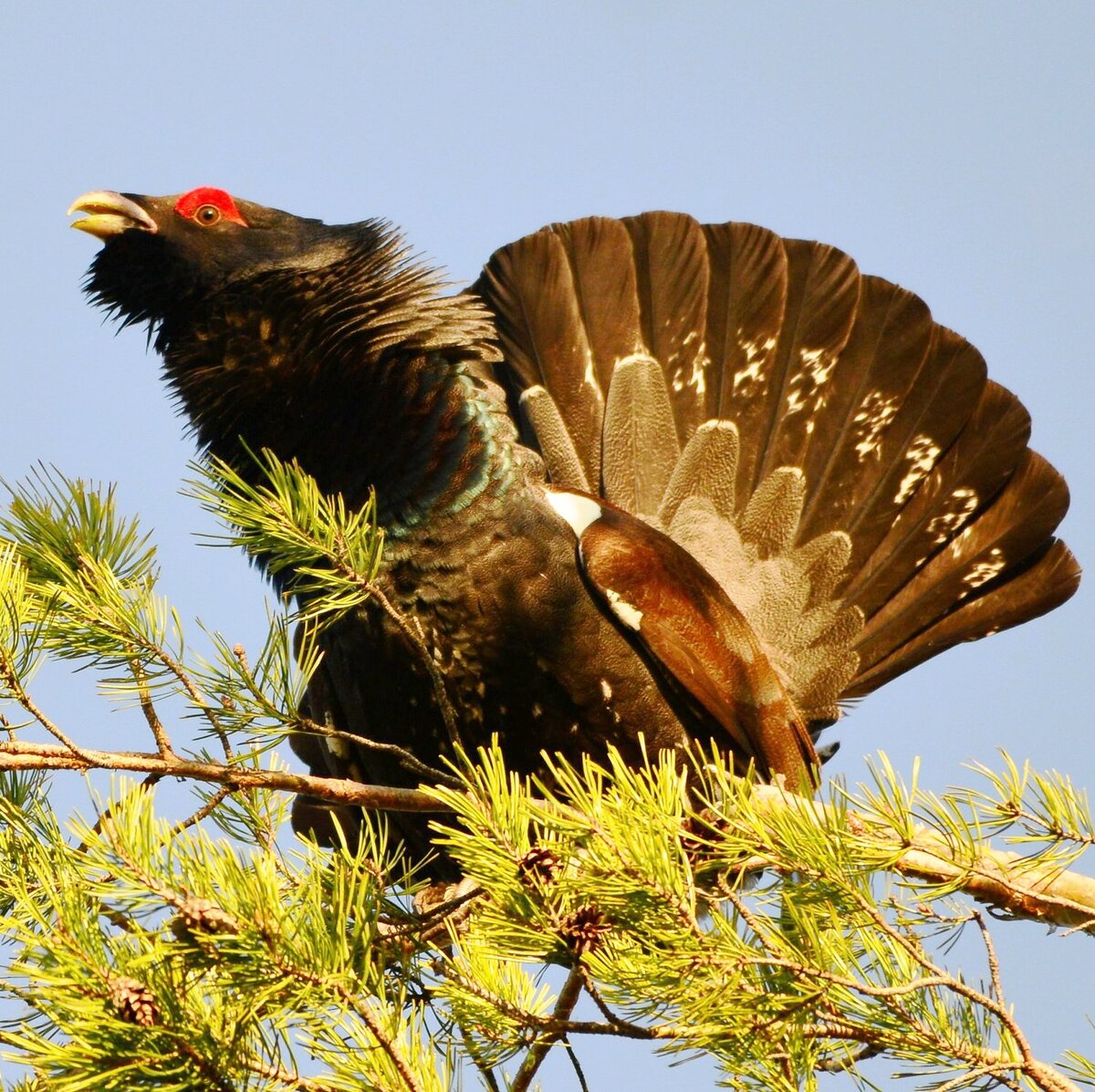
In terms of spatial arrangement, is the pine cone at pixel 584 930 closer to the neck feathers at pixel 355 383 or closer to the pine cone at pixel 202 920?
the pine cone at pixel 202 920

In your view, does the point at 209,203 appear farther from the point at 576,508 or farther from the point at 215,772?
the point at 215,772

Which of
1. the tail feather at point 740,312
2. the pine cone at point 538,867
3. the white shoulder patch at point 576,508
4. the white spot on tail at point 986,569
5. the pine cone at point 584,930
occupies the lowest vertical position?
the pine cone at point 584,930

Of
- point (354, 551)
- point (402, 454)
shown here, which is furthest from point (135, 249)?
point (354, 551)

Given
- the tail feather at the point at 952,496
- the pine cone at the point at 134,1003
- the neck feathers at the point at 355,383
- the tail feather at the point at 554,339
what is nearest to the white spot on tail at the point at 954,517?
the tail feather at the point at 952,496

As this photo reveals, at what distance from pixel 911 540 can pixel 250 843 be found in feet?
9.42

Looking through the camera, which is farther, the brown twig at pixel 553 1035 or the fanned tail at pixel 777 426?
the fanned tail at pixel 777 426

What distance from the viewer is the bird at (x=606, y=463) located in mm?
3680

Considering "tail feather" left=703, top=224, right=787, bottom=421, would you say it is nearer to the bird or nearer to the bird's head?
the bird

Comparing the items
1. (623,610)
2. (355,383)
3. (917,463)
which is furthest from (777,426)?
(355,383)

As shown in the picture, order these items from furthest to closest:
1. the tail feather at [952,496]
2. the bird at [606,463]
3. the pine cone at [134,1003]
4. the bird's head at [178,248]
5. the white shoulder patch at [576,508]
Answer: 1. the tail feather at [952,496]
2. the bird's head at [178,248]
3. the white shoulder patch at [576,508]
4. the bird at [606,463]
5. the pine cone at [134,1003]

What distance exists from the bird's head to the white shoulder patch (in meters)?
1.04

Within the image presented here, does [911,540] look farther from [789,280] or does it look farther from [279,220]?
[279,220]

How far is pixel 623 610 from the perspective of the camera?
3.73m

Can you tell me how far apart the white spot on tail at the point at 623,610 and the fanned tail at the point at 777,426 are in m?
1.02
